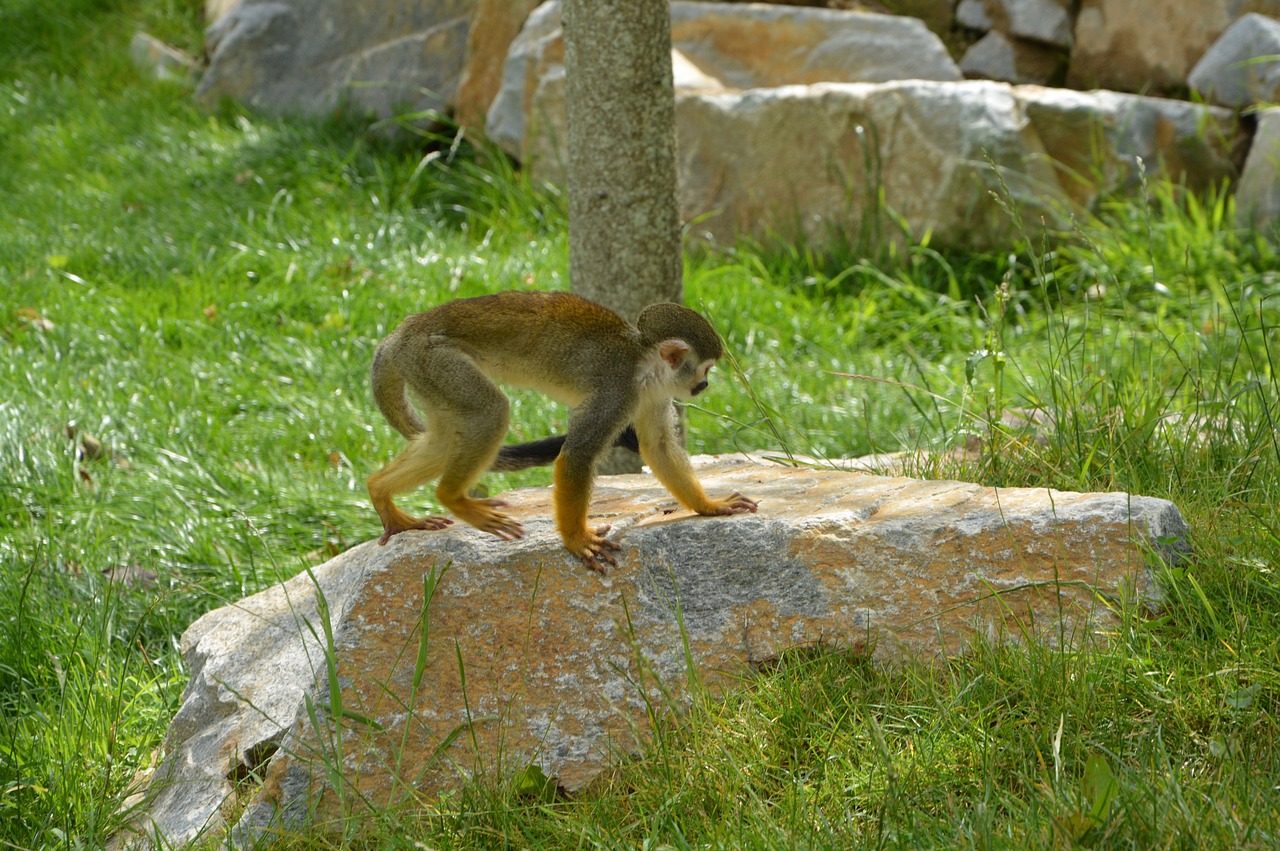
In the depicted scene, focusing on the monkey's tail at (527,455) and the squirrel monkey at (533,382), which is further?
the monkey's tail at (527,455)

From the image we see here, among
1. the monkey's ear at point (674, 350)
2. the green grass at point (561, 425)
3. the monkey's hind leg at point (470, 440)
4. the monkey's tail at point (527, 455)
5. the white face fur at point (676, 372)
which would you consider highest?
the monkey's ear at point (674, 350)

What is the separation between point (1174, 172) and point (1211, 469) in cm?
374

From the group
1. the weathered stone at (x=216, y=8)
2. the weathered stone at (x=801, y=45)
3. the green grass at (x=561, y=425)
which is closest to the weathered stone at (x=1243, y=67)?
the green grass at (x=561, y=425)

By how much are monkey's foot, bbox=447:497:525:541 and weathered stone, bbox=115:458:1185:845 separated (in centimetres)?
5

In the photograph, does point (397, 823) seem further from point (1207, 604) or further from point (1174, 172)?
point (1174, 172)

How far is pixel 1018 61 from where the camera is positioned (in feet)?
26.1

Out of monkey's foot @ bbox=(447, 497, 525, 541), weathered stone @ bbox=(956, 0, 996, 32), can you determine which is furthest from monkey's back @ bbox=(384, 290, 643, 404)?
weathered stone @ bbox=(956, 0, 996, 32)

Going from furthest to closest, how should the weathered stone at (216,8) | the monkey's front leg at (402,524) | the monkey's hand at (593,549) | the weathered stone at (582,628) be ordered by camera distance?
the weathered stone at (216,8) < the monkey's front leg at (402,524) < the monkey's hand at (593,549) < the weathered stone at (582,628)

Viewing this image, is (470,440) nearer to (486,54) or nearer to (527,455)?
(527,455)

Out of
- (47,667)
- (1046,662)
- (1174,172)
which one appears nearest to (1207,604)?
(1046,662)

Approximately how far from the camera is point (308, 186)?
7418 millimetres

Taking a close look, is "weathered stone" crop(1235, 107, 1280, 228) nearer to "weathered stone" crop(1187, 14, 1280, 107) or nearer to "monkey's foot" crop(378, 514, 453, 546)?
"weathered stone" crop(1187, 14, 1280, 107)

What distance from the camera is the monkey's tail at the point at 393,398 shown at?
3.38 metres

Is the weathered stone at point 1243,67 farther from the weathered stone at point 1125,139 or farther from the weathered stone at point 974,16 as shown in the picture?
the weathered stone at point 974,16
